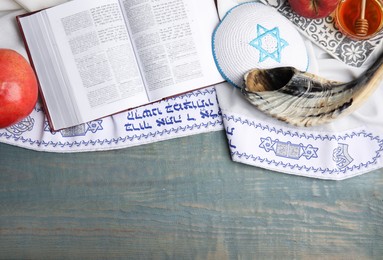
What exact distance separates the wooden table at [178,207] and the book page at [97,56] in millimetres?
103

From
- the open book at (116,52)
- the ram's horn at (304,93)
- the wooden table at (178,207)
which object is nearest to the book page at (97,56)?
the open book at (116,52)

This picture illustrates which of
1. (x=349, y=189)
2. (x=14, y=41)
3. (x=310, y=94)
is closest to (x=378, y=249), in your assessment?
(x=349, y=189)

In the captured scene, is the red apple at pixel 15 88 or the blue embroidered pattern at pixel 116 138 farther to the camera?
the blue embroidered pattern at pixel 116 138

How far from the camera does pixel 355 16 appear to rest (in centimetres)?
97

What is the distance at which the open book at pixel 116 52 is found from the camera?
0.96 meters

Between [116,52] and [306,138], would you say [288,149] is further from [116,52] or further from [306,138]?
[116,52]

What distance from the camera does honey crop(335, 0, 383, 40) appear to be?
95cm

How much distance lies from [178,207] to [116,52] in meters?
0.32

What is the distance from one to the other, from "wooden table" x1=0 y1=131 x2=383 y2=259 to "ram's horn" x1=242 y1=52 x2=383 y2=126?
0.12 m

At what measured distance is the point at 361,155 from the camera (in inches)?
38.8

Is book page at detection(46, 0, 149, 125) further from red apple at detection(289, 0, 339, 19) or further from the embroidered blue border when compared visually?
red apple at detection(289, 0, 339, 19)

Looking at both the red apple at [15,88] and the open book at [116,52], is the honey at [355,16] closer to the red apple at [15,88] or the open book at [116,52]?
the open book at [116,52]

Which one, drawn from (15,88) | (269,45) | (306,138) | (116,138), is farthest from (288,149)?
(15,88)

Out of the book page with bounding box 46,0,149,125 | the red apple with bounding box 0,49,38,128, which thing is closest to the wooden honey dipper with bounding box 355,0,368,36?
the book page with bounding box 46,0,149,125
